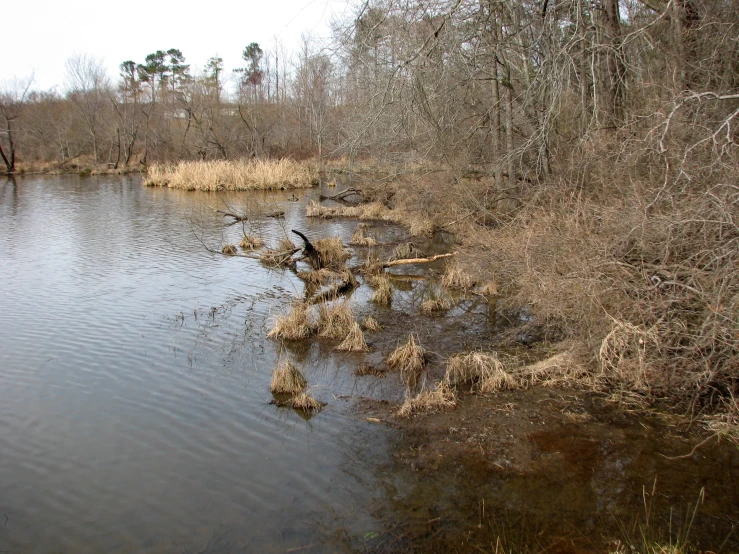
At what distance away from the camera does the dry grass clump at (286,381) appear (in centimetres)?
643

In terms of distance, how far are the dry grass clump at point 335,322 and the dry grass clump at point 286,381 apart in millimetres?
1562

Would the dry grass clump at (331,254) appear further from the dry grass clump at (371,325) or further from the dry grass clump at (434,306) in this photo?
the dry grass clump at (371,325)

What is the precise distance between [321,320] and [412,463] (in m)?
3.85

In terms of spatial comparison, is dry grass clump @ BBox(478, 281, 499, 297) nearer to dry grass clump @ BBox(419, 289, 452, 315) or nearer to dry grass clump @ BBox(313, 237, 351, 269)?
dry grass clump @ BBox(419, 289, 452, 315)

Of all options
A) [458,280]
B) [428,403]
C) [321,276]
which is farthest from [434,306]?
[428,403]

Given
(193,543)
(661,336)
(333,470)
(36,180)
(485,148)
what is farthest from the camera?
(36,180)

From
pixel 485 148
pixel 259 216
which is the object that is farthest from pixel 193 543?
pixel 259 216

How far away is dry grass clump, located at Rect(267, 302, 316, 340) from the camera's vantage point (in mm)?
8117

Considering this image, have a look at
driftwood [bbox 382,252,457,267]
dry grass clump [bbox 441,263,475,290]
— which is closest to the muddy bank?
dry grass clump [bbox 441,263,475,290]

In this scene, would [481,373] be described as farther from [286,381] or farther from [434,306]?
[434,306]

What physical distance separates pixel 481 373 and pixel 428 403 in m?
0.88

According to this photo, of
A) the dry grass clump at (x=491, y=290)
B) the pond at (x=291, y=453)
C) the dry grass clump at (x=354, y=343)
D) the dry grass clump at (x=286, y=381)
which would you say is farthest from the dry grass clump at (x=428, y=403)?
the dry grass clump at (x=491, y=290)

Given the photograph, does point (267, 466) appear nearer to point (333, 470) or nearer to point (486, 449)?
point (333, 470)

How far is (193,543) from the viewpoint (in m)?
4.00
